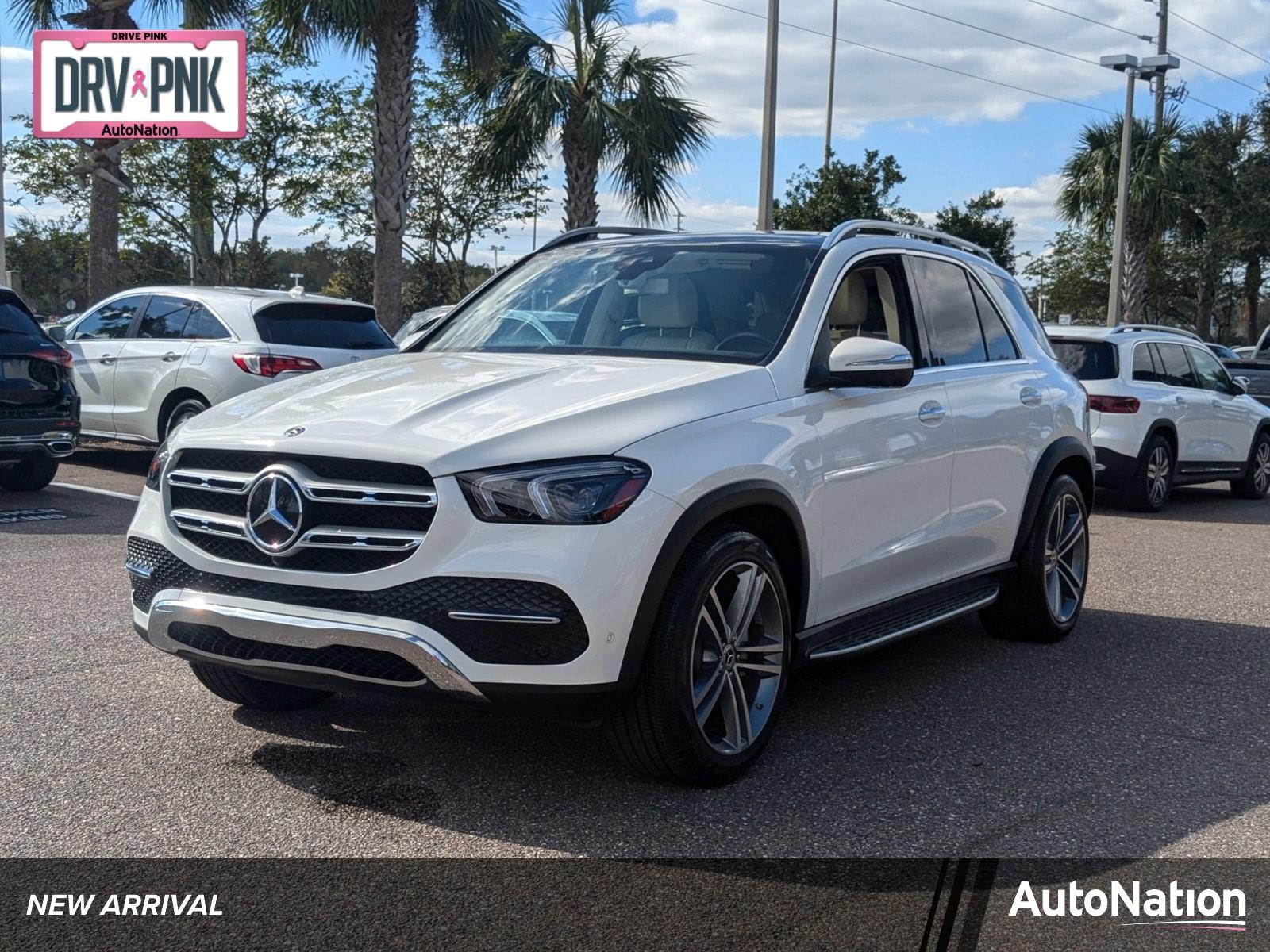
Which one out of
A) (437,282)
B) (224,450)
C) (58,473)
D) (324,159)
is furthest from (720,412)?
(437,282)

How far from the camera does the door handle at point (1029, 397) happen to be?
639 centimetres

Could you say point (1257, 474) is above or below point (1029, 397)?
below

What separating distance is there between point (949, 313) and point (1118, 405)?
6999 millimetres

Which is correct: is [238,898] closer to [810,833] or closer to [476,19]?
[810,833]

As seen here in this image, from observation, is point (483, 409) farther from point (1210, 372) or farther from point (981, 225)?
point (981, 225)

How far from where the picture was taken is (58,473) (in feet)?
41.9

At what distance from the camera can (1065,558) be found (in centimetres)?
686

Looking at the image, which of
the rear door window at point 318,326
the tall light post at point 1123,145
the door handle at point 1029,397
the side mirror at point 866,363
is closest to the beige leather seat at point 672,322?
the side mirror at point 866,363

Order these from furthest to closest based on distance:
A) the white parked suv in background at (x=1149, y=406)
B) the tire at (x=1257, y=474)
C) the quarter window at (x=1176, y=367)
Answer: the tire at (x=1257, y=474)
the quarter window at (x=1176, y=367)
the white parked suv in background at (x=1149, y=406)

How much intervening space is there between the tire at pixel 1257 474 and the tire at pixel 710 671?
11.4 m

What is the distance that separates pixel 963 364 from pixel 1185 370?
27.2 ft

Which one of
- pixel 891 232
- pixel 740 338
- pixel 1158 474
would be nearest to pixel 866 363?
pixel 740 338

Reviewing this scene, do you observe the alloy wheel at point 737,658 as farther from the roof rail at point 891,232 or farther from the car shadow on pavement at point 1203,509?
the car shadow on pavement at point 1203,509

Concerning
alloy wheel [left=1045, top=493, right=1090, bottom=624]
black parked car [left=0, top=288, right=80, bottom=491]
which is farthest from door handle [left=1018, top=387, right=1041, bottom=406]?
black parked car [left=0, top=288, right=80, bottom=491]
